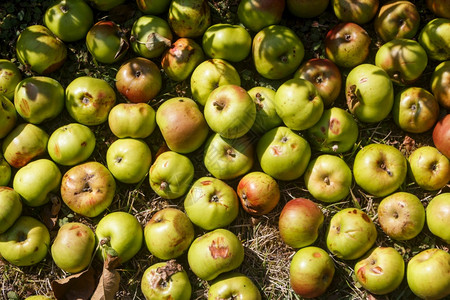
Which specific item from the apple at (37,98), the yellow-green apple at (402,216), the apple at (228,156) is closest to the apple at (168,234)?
the apple at (228,156)

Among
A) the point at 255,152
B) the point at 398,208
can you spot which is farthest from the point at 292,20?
the point at 398,208

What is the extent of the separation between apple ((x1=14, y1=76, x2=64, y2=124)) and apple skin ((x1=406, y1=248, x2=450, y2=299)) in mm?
3783

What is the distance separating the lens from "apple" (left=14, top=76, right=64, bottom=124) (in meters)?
4.87

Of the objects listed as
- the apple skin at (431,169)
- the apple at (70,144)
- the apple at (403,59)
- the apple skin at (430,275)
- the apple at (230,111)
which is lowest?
the apple skin at (430,275)

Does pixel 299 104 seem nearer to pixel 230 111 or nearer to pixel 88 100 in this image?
pixel 230 111

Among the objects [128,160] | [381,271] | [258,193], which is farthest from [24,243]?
[381,271]

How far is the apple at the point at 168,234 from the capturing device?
4.59m

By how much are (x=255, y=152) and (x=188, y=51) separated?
1224 mm

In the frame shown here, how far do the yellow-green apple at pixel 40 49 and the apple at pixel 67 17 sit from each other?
115 mm

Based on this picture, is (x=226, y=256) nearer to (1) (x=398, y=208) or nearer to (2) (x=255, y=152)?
(2) (x=255, y=152)

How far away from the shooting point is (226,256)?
14.6ft

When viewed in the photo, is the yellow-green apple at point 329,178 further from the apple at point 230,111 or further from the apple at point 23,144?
the apple at point 23,144

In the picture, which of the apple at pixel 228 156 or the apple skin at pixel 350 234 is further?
the apple at pixel 228 156

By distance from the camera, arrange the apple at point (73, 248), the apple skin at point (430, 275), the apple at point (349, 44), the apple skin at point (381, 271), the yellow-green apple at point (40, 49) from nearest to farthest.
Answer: the apple skin at point (430, 275)
the apple skin at point (381, 271)
the apple at point (73, 248)
the apple at point (349, 44)
the yellow-green apple at point (40, 49)
